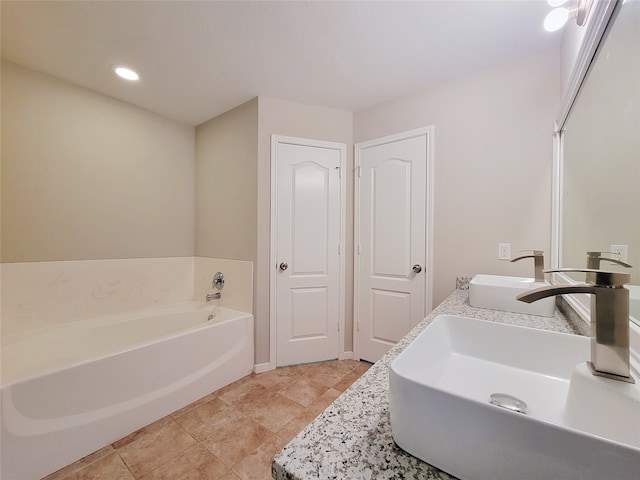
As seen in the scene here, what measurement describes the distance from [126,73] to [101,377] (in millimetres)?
2109

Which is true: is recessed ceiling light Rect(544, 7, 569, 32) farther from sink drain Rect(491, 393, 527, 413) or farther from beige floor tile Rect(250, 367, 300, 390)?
beige floor tile Rect(250, 367, 300, 390)

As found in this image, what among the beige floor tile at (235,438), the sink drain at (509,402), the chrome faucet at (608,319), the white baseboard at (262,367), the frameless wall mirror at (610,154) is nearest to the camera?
the chrome faucet at (608,319)

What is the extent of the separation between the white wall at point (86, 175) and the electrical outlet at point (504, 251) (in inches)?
115

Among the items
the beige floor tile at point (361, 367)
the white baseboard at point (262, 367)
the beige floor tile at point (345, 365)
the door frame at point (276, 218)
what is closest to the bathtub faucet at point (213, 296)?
the door frame at point (276, 218)

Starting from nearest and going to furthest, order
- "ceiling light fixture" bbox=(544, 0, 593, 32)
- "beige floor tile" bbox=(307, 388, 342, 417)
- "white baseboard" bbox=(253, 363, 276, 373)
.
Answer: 1. "ceiling light fixture" bbox=(544, 0, 593, 32)
2. "beige floor tile" bbox=(307, 388, 342, 417)
3. "white baseboard" bbox=(253, 363, 276, 373)

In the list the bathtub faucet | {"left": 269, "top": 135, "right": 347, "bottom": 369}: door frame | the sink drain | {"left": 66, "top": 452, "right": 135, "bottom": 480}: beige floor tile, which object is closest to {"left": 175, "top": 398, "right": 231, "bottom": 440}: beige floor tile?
{"left": 66, "top": 452, "right": 135, "bottom": 480}: beige floor tile

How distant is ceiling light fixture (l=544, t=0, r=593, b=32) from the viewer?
1.02m

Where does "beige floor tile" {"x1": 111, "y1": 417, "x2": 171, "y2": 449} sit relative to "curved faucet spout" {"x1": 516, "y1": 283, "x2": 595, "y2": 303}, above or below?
below

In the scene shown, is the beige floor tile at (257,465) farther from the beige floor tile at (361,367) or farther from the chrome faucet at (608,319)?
the chrome faucet at (608,319)

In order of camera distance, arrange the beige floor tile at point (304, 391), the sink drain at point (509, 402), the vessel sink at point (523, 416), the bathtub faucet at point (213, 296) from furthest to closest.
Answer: the bathtub faucet at point (213, 296) → the beige floor tile at point (304, 391) → the sink drain at point (509, 402) → the vessel sink at point (523, 416)

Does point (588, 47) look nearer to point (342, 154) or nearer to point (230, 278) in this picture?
point (342, 154)

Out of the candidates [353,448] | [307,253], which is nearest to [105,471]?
[353,448]

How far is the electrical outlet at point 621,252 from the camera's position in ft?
2.63

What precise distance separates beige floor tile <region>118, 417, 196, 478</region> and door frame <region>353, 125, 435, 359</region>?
151 centimetres
